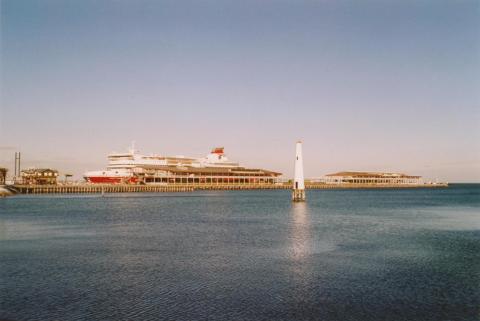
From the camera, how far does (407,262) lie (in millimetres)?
21859

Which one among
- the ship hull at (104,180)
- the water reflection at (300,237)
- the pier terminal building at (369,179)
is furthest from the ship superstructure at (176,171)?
the water reflection at (300,237)

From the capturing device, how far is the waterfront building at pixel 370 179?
560 feet

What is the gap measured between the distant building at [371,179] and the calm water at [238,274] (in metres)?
138

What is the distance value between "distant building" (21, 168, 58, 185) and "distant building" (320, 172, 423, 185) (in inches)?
3607

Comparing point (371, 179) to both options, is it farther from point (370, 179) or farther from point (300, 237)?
point (300, 237)

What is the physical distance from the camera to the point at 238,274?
62.8 feet

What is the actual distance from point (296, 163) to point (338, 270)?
36.8 m

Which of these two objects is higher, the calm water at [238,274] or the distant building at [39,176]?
the distant building at [39,176]

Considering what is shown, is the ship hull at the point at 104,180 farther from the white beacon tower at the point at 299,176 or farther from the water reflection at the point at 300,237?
the water reflection at the point at 300,237

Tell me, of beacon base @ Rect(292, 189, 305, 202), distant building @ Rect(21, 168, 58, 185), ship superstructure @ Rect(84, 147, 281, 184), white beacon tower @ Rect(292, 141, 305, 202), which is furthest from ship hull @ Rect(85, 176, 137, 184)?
white beacon tower @ Rect(292, 141, 305, 202)

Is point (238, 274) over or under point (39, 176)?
under

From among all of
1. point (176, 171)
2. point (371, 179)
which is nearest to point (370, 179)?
point (371, 179)

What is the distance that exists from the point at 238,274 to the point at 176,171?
108398mm

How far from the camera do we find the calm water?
47.2 ft
